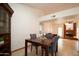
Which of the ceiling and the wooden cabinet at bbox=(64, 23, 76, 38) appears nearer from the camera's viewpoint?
the ceiling

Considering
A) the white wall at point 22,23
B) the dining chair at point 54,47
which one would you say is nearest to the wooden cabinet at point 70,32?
the dining chair at point 54,47

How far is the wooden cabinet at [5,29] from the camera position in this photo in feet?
6.45

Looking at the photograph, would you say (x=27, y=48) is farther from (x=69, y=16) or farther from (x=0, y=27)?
(x=69, y=16)

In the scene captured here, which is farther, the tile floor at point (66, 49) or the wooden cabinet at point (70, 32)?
the wooden cabinet at point (70, 32)

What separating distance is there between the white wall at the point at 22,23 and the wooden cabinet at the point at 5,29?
71 millimetres

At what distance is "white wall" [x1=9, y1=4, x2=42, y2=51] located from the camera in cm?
198

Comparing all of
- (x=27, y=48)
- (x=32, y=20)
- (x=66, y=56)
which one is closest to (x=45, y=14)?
(x=32, y=20)

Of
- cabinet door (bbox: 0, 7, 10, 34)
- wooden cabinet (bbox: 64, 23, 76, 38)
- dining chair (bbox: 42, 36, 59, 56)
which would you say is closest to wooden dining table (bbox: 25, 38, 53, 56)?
dining chair (bbox: 42, 36, 59, 56)

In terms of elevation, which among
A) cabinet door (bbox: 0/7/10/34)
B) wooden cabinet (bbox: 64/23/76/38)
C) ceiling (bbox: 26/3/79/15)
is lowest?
wooden cabinet (bbox: 64/23/76/38)

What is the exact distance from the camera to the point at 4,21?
2.01m

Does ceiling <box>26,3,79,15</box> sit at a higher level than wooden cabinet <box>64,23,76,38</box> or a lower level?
higher

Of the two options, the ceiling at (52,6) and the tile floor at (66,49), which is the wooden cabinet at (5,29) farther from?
the ceiling at (52,6)

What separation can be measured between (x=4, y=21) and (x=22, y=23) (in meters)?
0.35

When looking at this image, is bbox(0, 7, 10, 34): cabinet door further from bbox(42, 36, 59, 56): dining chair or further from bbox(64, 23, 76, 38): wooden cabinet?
bbox(64, 23, 76, 38): wooden cabinet
